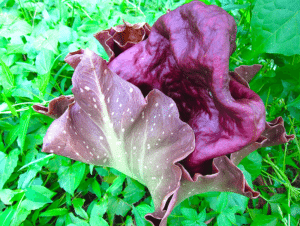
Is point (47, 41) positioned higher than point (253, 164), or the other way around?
point (47, 41)

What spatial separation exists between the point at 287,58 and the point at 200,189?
0.80 meters

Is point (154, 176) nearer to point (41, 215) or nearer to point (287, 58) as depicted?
point (41, 215)

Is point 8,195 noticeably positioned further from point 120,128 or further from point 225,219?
point 225,219

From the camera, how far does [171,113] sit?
2.07ft

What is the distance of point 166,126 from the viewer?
0.64 metres

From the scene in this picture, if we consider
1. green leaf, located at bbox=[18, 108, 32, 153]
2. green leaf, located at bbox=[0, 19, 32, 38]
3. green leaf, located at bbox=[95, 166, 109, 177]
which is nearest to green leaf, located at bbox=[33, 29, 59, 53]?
green leaf, located at bbox=[0, 19, 32, 38]

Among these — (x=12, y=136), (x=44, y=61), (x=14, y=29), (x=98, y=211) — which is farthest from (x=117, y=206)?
(x=14, y=29)

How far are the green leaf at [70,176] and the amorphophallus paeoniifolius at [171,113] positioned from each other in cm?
28

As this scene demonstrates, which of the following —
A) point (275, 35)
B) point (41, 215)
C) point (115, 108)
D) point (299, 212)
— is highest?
point (275, 35)


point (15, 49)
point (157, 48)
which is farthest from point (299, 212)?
point (15, 49)

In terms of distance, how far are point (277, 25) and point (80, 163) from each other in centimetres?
95

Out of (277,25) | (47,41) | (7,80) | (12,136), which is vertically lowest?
(12,136)

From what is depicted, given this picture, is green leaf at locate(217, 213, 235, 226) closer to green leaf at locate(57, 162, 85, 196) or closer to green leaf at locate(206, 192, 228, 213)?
green leaf at locate(206, 192, 228, 213)

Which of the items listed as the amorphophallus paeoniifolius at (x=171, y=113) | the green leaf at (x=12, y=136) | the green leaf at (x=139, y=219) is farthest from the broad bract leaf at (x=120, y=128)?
the green leaf at (x=12, y=136)
